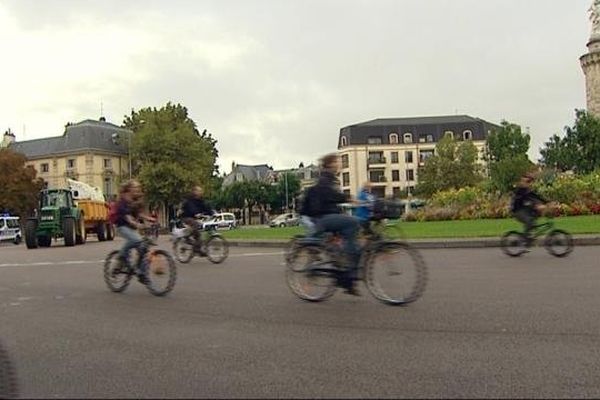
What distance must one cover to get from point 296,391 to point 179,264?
11.7 m

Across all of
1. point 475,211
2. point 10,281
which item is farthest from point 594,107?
point 10,281

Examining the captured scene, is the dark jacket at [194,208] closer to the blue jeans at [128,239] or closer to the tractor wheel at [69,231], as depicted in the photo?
the blue jeans at [128,239]

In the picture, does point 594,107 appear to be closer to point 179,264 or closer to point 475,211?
point 475,211

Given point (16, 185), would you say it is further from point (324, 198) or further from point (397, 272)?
point (397, 272)

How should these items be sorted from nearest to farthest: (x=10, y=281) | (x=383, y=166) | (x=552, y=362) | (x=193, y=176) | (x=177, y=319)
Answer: (x=552, y=362) → (x=177, y=319) → (x=10, y=281) → (x=193, y=176) → (x=383, y=166)

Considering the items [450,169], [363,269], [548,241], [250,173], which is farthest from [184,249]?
[250,173]

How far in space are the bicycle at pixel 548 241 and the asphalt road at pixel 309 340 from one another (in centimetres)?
349

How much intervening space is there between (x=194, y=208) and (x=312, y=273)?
7.36 metres

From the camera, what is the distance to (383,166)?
429 ft

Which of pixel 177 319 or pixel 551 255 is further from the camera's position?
pixel 551 255

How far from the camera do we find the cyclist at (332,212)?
9234mm

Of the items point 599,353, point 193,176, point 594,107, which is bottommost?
point 599,353

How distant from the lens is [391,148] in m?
131

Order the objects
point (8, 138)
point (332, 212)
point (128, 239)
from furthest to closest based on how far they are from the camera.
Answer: point (8, 138) < point (128, 239) < point (332, 212)
